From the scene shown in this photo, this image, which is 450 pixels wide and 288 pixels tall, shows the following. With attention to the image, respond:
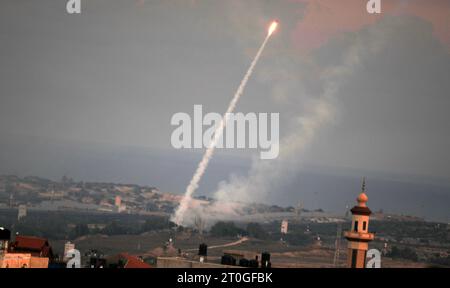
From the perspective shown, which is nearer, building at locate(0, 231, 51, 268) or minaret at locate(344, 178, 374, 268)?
building at locate(0, 231, 51, 268)

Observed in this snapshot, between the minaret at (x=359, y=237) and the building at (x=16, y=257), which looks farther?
the minaret at (x=359, y=237)
